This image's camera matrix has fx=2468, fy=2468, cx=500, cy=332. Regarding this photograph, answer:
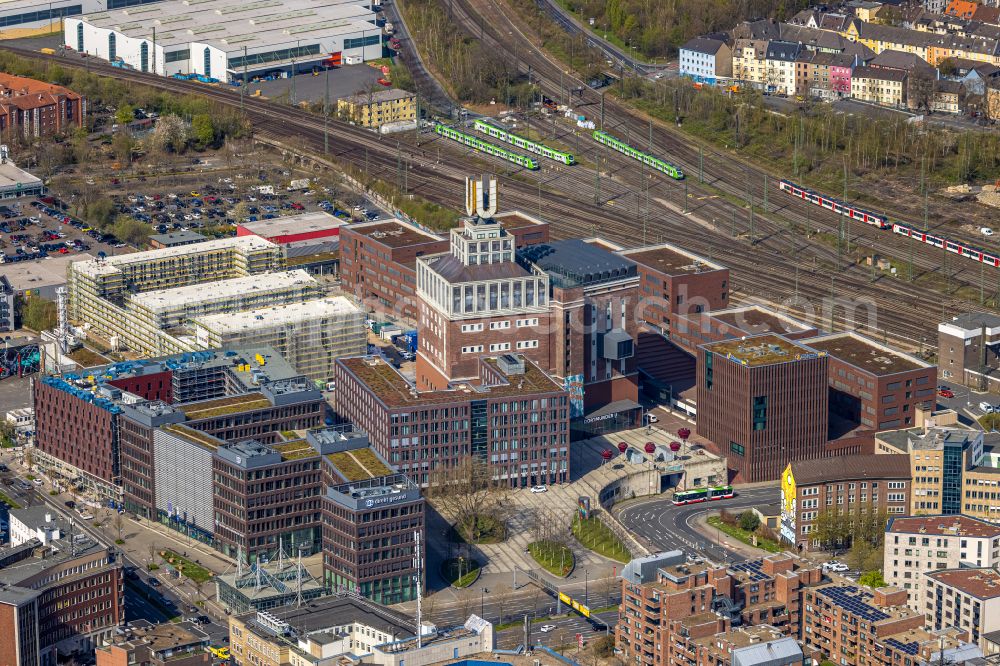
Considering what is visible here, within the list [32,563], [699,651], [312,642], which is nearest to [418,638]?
[312,642]

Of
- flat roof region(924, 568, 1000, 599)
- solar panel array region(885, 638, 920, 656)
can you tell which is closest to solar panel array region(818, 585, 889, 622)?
solar panel array region(885, 638, 920, 656)

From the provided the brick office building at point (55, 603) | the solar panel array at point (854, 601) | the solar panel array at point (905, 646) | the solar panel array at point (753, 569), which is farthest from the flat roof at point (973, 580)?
the brick office building at point (55, 603)

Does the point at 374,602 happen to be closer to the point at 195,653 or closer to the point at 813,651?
the point at 195,653

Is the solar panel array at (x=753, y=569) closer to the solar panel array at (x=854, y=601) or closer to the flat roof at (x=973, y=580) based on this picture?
the solar panel array at (x=854, y=601)

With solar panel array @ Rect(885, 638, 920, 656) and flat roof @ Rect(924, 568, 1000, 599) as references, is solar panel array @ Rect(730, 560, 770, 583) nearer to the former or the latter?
solar panel array @ Rect(885, 638, 920, 656)

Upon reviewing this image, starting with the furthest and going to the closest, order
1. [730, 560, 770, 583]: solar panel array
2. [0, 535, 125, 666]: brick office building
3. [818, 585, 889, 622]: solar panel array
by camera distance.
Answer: [730, 560, 770, 583]: solar panel array, [0, 535, 125, 666]: brick office building, [818, 585, 889, 622]: solar panel array
